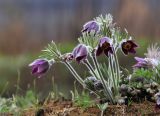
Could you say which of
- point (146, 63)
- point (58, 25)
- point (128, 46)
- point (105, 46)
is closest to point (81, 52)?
point (105, 46)

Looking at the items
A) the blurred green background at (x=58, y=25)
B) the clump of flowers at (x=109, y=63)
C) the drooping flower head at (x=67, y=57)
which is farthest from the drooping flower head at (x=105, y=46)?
the blurred green background at (x=58, y=25)

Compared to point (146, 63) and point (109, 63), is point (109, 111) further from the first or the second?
point (146, 63)

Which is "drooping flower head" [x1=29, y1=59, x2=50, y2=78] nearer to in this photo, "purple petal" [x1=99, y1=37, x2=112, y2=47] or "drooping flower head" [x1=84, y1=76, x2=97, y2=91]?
"drooping flower head" [x1=84, y1=76, x2=97, y2=91]

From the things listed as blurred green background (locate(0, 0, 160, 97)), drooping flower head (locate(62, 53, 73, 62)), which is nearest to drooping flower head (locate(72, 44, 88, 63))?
drooping flower head (locate(62, 53, 73, 62))

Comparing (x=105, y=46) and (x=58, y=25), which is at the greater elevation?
(x=58, y=25)

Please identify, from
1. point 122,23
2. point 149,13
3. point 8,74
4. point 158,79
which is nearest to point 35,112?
point 158,79

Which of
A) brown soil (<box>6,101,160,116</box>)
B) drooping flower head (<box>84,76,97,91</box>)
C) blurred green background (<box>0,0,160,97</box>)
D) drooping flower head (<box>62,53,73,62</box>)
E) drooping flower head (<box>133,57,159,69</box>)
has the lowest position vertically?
brown soil (<box>6,101,160,116</box>)
